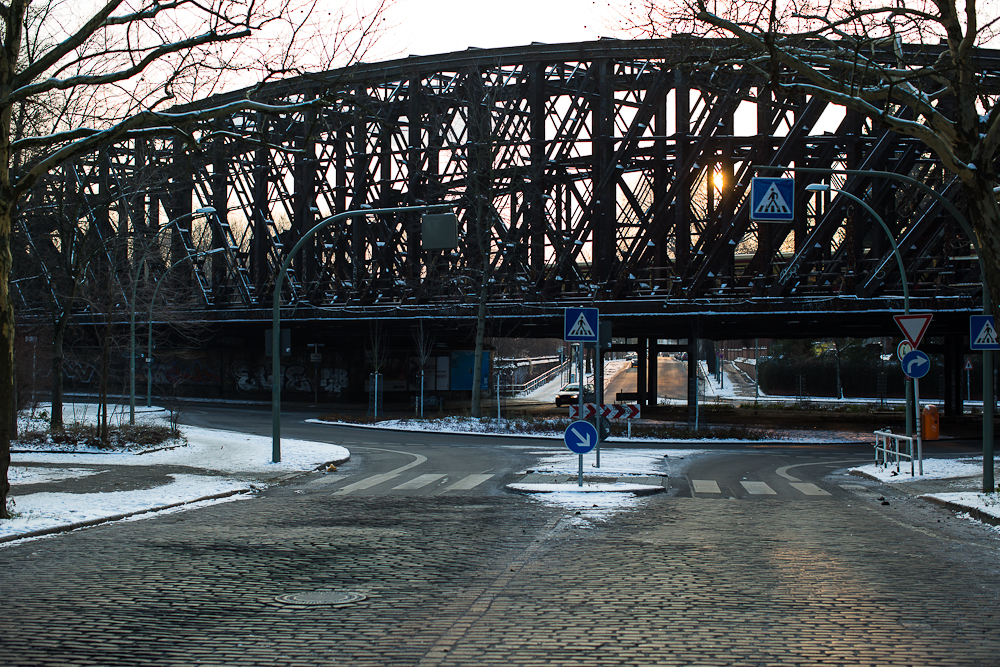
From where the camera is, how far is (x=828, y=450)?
94.8 ft

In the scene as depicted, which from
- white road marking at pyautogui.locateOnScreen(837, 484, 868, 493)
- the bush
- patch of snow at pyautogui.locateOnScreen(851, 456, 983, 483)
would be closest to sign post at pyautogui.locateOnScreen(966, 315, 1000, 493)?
white road marking at pyautogui.locateOnScreen(837, 484, 868, 493)

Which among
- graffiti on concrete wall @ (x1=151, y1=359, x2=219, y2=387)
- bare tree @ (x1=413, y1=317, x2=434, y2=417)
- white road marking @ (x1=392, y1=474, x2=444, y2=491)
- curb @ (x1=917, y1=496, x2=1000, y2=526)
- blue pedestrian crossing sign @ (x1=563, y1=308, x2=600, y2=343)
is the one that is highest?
bare tree @ (x1=413, y1=317, x2=434, y2=417)

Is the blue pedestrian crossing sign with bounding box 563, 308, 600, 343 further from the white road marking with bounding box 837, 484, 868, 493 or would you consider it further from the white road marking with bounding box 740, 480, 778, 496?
the white road marking with bounding box 837, 484, 868, 493

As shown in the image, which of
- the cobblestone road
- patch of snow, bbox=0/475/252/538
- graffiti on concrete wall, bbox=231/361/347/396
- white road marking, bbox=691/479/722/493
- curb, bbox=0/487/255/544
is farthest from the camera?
graffiti on concrete wall, bbox=231/361/347/396

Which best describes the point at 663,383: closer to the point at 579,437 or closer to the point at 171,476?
the point at 171,476

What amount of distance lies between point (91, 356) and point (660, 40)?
154 ft

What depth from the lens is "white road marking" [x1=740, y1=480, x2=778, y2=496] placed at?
54.5 ft

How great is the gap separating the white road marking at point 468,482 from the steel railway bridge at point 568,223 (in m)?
16.0

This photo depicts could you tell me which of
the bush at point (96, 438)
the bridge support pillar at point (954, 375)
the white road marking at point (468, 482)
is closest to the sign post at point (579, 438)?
the white road marking at point (468, 482)

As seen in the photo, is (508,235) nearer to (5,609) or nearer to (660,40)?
(660,40)

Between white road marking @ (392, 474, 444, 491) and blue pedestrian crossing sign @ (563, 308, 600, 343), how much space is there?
392 centimetres

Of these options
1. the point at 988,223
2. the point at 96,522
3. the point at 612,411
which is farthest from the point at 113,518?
the point at 988,223

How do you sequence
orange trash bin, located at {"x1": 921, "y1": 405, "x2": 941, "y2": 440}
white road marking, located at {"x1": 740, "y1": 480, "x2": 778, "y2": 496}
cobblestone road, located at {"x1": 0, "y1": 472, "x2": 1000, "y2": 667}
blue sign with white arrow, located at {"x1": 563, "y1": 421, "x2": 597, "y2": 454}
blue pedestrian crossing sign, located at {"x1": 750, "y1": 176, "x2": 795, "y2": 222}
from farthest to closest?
1. orange trash bin, located at {"x1": 921, "y1": 405, "x2": 941, "y2": 440}
2. blue pedestrian crossing sign, located at {"x1": 750, "y1": 176, "x2": 795, "y2": 222}
3. white road marking, located at {"x1": 740, "y1": 480, "x2": 778, "y2": 496}
4. blue sign with white arrow, located at {"x1": 563, "y1": 421, "x2": 597, "y2": 454}
5. cobblestone road, located at {"x1": 0, "y1": 472, "x2": 1000, "y2": 667}

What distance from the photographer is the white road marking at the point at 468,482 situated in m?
16.8
